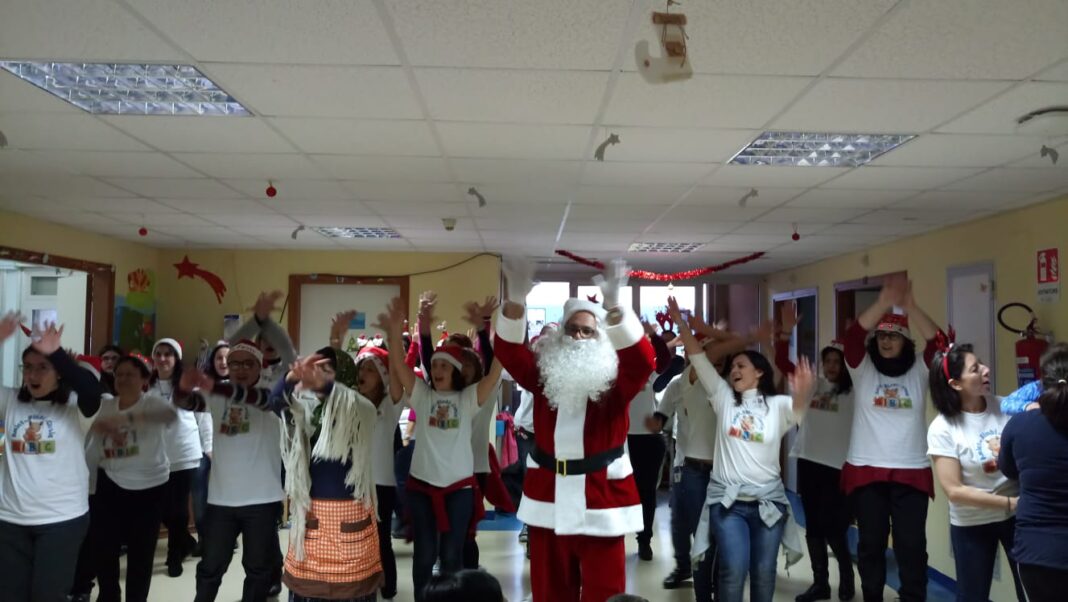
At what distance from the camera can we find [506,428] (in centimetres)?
639

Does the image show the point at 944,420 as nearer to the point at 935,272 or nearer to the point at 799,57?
the point at 799,57

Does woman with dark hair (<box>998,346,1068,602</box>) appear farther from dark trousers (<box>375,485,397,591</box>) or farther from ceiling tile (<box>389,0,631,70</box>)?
dark trousers (<box>375,485,397,591</box>)

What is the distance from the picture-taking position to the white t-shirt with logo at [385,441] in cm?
374

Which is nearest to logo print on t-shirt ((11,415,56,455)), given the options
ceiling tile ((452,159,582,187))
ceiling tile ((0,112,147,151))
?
ceiling tile ((0,112,147,151))

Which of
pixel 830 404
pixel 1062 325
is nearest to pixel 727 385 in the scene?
pixel 830 404

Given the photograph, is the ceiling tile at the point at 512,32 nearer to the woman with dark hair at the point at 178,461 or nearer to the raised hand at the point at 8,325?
the raised hand at the point at 8,325

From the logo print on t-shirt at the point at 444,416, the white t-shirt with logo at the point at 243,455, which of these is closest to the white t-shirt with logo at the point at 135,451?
the white t-shirt with logo at the point at 243,455

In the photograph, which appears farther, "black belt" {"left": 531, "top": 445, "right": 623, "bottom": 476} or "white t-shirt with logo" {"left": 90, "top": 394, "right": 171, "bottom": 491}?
"white t-shirt with logo" {"left": 90, "top": 394, "right": 171, "bottom": 491}

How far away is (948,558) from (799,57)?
3821 mm

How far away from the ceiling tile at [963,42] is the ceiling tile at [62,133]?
303cm

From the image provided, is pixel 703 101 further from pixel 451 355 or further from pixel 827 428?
pixel 827 428

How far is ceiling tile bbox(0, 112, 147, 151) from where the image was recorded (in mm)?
3061

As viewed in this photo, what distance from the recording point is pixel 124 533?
11.5 feet

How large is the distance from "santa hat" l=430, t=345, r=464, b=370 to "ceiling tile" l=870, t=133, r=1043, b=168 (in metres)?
2.27
